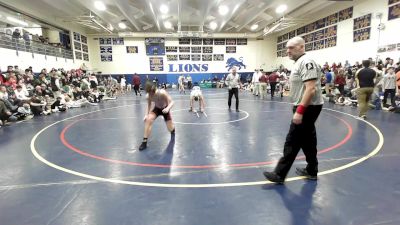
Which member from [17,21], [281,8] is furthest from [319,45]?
[17,21]

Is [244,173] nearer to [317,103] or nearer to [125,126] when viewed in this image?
[317,103]

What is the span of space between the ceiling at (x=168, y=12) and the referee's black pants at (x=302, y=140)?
14052mm

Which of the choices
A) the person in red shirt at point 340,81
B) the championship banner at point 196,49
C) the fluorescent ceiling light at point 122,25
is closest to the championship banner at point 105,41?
the fluorescent ceiling light at point 122,25

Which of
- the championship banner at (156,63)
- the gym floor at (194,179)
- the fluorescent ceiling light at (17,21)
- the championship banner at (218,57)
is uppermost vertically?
the fluorescent ceiling light at (17,21)

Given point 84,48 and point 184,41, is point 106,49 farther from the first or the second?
point 184,41

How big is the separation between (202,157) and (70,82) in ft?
48.8

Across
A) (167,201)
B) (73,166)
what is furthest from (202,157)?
(73,166)

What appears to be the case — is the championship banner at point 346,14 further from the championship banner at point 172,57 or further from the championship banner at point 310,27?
the championship banner at point 172,57

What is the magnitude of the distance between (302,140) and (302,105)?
0.63 m

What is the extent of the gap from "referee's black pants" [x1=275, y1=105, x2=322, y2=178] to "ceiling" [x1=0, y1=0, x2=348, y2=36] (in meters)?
14.1

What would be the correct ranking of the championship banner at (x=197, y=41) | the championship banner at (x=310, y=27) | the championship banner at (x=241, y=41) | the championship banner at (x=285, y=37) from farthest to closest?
the championship banner at (x=241, y=41) → the championship banner at (x=197, y=41) → the championship banner at (x=285, y=37) → the championship banner at (x=310, y=27)

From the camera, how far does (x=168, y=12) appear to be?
2009 cm

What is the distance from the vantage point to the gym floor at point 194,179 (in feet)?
9.59

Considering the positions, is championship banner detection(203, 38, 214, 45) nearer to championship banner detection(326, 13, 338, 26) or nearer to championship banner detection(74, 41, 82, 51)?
championship banner detection(326, 13, 338, 26)
